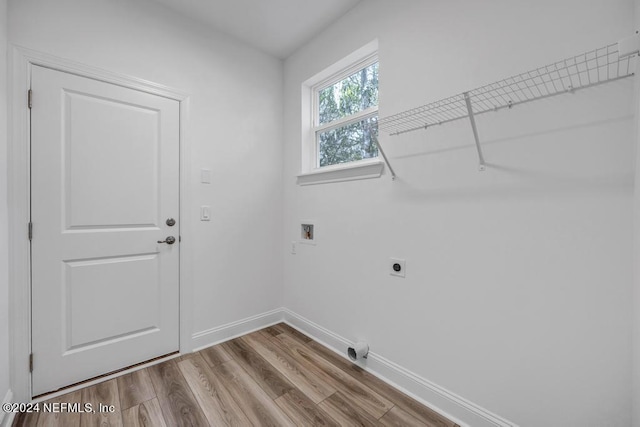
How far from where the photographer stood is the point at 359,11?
1.88m

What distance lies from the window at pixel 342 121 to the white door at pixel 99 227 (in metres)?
1.10

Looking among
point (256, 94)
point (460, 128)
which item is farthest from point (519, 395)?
point (256, 94)

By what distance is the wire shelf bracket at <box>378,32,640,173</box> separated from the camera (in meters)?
0.97

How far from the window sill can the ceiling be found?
3.71ft

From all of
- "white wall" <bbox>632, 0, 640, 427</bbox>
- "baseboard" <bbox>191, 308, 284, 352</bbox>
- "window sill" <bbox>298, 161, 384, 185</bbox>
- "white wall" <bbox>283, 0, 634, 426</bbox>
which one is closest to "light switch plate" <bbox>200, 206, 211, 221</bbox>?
"window sill" <bbox>298, 161, 384, 185</bbox>

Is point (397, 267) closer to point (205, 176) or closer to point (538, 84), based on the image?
point (538, 84)

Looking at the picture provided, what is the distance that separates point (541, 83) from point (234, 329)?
254 centimetres

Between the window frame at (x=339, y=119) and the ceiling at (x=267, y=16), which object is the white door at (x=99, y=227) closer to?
the ceiling at (x=267, y=16)

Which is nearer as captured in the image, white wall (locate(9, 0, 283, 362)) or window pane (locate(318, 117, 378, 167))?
white wall (locate(9, 0, 283, 362))

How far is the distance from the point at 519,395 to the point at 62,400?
2.38 m

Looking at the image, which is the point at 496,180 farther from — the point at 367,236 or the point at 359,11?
the point at 359,11

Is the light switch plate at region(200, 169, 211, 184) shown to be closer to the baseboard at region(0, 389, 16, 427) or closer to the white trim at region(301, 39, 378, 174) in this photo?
the white trim at region(301, 39, 378, 174)

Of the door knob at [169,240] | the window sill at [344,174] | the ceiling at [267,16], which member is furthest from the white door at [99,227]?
the window sill at [344,174]

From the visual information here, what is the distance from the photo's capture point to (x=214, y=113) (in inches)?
85.8
